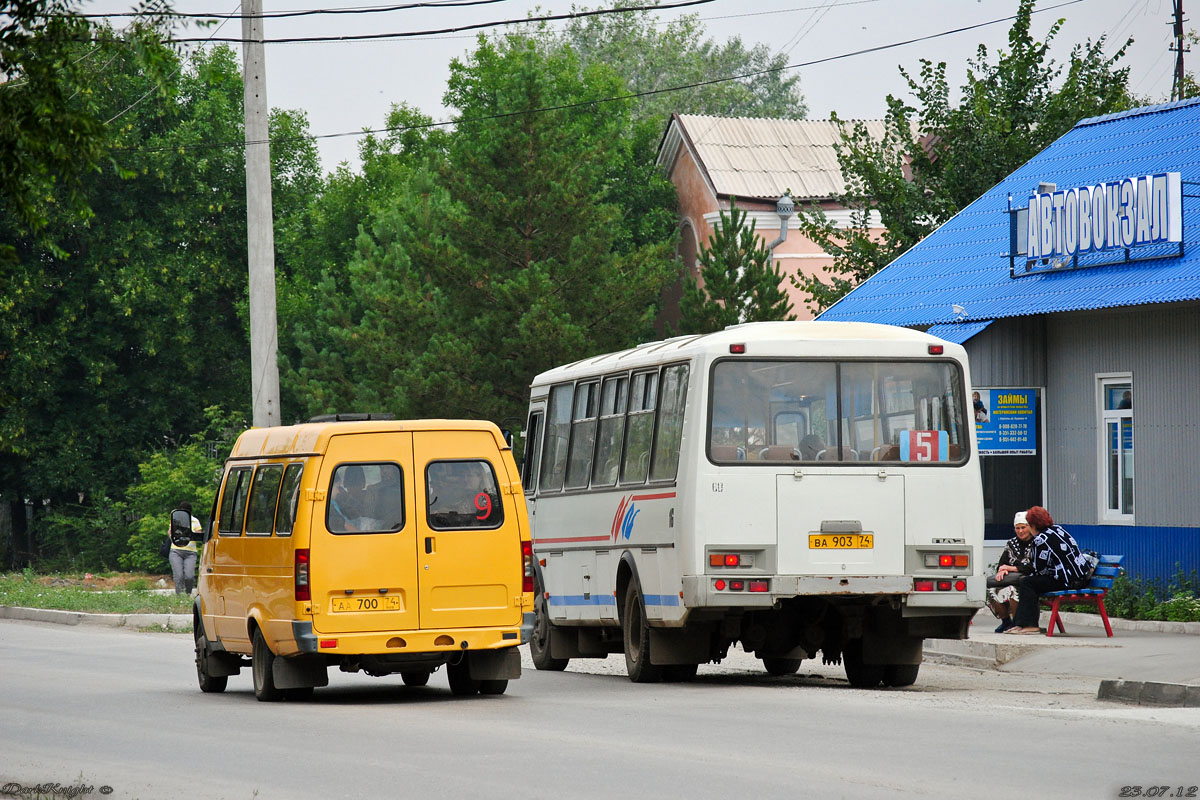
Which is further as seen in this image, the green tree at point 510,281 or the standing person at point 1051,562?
the green tree at point 510,281

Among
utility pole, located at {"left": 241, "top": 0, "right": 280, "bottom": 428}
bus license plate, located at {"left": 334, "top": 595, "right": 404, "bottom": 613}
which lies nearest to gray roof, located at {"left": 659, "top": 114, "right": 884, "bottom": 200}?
utility pole, located at {"left": 241, "top": 0, "right": 280, "bottom": 428}

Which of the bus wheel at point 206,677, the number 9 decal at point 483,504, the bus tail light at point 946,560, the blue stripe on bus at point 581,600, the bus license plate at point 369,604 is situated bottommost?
the bus wheel at point 206,677

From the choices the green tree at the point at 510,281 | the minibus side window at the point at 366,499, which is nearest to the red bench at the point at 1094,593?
the minibus side window at the point at 366,499

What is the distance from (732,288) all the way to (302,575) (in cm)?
2664

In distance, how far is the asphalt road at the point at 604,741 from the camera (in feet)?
31.4

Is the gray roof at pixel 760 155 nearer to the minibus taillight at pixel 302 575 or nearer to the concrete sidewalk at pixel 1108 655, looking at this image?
the concrete sidewalk at pixel 1108 655

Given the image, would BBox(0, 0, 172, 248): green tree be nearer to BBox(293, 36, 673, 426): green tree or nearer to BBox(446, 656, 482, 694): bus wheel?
BBox(446, 656, 482, 694): bus wheel

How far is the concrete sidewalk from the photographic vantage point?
1452 centimetres

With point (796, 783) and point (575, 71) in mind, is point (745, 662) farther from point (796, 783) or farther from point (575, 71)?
point (575, 71)

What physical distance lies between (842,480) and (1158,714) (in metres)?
3.33

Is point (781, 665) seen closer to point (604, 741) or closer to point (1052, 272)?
point (604, 741)

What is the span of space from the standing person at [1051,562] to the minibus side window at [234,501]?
8.69 m

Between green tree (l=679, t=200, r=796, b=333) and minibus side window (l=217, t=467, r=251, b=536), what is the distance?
2393cm

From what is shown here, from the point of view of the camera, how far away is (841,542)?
15297 millimetres
